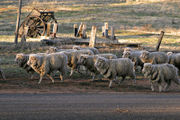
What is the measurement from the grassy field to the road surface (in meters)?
2.32

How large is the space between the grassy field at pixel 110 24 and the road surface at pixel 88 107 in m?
2.32

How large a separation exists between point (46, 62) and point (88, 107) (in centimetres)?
555

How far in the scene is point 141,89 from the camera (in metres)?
15.7

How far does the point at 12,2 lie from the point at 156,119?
258 feet

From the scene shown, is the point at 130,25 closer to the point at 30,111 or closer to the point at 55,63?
the point at 55,63

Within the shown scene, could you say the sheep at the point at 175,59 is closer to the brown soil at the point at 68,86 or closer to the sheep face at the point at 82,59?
the brown soil at the point at 68,86

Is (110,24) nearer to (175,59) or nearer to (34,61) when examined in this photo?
(175,59)

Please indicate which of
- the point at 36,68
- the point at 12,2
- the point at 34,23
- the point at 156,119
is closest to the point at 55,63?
the point at 36,68

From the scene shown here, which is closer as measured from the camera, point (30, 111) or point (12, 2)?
point (30, 111)

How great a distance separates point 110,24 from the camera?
172ft

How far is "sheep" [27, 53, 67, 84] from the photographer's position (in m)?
16.4

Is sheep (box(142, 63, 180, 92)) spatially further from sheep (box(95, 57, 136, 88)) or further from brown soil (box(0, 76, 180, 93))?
sheep (box(95, 57, 136, 88))

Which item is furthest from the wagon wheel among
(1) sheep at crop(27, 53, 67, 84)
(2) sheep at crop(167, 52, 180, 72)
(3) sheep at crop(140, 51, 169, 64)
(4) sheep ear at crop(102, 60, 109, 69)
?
(4) sheep ear at crop(102, 60, 109, 69)

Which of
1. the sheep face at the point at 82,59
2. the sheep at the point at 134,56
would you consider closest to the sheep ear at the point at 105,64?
the sheep face at the point at 82,59
